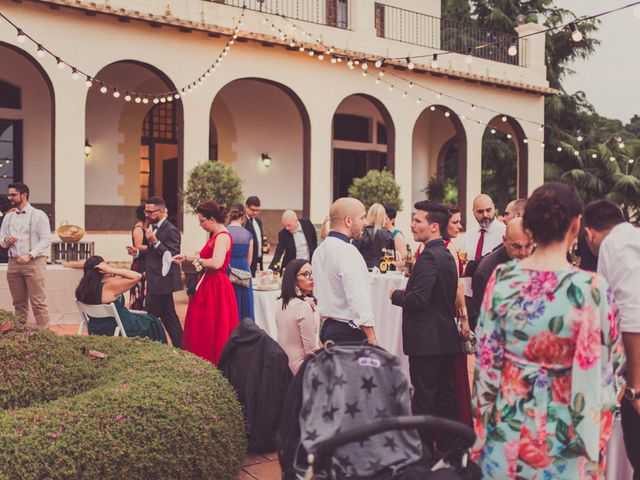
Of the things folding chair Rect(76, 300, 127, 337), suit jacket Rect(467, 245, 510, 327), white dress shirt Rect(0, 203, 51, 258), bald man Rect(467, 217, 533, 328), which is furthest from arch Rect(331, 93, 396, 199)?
suit jacket Rect(467, 245, 510, 327)

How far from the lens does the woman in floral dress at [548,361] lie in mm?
2205

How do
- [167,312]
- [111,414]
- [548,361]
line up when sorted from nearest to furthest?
[548,361] < [111,414] < [167,312]

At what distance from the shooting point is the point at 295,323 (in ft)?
14.8

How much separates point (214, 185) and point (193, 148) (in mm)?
Result: 1695

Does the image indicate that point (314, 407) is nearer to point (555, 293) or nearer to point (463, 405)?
point (555, 293)

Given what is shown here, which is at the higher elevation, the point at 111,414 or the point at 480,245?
the point at 480,245

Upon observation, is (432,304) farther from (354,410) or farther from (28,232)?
(28,232)

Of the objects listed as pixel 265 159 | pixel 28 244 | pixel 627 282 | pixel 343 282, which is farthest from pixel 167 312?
pixel 265 159

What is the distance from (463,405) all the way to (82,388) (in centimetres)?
247

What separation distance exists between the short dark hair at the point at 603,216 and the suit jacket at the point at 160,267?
4.34 m

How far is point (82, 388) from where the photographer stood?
3846 mm

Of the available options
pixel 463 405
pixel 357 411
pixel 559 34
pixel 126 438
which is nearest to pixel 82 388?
pixel 126 438

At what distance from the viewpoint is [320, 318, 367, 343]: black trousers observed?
13.3ft

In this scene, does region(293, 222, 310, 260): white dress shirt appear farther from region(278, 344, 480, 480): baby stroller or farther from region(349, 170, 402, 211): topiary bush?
region(278, 344, 480, 480): baby stroller
